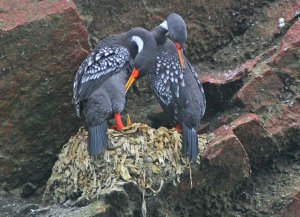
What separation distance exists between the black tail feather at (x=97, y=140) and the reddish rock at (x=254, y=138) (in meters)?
1.13

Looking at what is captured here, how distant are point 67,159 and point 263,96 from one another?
6.02 feet

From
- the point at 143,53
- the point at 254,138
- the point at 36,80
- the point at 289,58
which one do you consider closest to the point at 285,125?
the point at 254,138

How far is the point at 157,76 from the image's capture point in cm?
831

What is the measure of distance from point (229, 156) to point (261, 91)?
83 cm

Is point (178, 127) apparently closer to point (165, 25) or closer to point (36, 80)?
point (165, 25)

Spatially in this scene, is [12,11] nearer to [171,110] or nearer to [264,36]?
[171,110]

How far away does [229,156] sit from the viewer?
761cm

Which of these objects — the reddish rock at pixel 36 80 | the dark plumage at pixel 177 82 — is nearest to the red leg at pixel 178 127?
the dark plumage at pixel 177 82

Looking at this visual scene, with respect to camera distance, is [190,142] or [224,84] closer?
[190,142]

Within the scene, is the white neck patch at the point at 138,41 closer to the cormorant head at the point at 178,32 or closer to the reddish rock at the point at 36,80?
the cormorant head at the point at 178,32

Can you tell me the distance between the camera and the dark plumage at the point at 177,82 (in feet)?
26.0

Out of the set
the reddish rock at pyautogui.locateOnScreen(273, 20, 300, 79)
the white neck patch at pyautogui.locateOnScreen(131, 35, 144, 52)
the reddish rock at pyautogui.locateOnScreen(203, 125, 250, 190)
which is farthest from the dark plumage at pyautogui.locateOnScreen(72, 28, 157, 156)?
the reddish rock at pyautogui.locateOnScreen(273, 20, 300, 79)

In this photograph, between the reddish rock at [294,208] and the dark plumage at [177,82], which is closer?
the reddish rock at [294,208]

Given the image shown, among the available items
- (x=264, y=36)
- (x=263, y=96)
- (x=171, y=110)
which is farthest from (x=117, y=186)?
(x=264, y=36)
